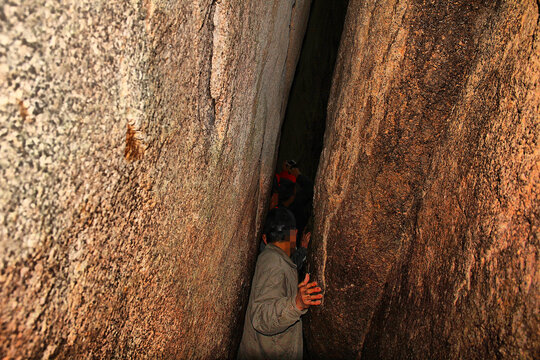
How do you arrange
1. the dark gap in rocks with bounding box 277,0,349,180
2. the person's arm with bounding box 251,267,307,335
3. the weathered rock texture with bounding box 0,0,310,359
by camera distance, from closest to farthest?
the weathered rock texture with bounding box 0,0,310,359, the person's arm with bounding box 251,267,307,335, the dark gap in rocks with bounding box 277,0,349,180

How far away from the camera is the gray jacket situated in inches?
79.7

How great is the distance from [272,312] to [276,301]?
0.07m

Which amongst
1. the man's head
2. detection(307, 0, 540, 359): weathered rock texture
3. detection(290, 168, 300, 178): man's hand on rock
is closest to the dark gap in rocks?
detection(290, 168, 300, 178): man's hand on rock

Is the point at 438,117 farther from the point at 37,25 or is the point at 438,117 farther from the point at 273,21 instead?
the point at 37,25

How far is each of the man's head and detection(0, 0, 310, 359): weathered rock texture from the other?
971mm

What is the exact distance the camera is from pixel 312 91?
543 centimetres

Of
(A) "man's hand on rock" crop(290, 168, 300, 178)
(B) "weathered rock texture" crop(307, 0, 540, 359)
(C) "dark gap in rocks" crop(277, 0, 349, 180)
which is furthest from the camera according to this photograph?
(C) "dark gap in rocks" crop(277, 0, 349, 180)

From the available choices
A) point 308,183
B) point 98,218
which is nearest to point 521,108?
point 98,218

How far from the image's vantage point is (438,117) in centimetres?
188

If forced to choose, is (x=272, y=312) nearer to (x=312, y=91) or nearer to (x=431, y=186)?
(x=431, y=186)

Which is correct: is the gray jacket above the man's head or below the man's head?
below

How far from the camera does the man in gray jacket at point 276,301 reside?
6.66 ft

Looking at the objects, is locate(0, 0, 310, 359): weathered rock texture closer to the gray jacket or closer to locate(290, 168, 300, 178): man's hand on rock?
the gray jacket

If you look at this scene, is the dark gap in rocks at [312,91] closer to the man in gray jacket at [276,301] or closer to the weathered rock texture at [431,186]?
the weathered rock texture at [431,186]
